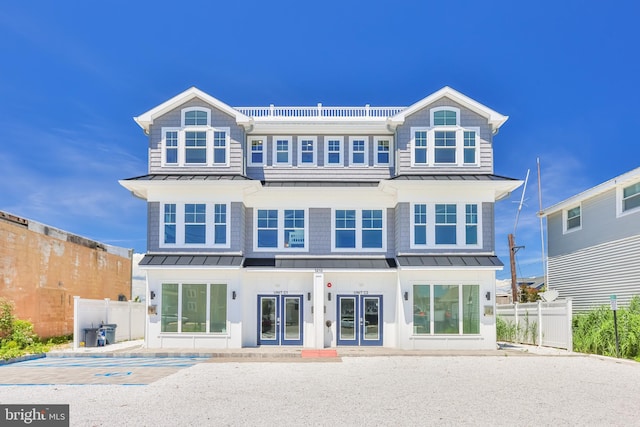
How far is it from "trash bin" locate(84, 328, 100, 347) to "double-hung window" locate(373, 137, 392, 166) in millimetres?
12429

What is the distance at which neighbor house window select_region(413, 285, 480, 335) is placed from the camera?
19250 millimetres

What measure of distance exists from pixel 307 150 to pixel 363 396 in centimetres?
1242

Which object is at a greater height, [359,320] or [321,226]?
[321,226]

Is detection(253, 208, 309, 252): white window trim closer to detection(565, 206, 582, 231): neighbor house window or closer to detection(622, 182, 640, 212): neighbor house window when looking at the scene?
detection(622, 182, 640, 212): neighbor house window

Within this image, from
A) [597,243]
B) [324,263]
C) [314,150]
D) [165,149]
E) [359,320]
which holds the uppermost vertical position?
[314,150]

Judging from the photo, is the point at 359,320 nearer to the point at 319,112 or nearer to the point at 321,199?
the point at 321,199

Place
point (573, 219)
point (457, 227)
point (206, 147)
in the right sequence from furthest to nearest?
1. point (573, 219)
2. point (206, 147)
3. point (457, 227)

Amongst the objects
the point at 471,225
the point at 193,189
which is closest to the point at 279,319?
the point at 193,189

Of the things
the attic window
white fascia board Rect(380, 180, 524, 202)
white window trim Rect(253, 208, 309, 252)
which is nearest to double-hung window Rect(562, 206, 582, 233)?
white fascia board Rect(380, 180, 524, 202)

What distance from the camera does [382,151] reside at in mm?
21328

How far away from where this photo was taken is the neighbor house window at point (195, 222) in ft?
65.1

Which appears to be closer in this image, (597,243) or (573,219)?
(597,243)

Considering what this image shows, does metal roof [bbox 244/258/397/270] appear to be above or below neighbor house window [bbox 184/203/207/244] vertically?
below

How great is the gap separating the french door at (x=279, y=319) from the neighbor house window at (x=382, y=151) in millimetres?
6230
